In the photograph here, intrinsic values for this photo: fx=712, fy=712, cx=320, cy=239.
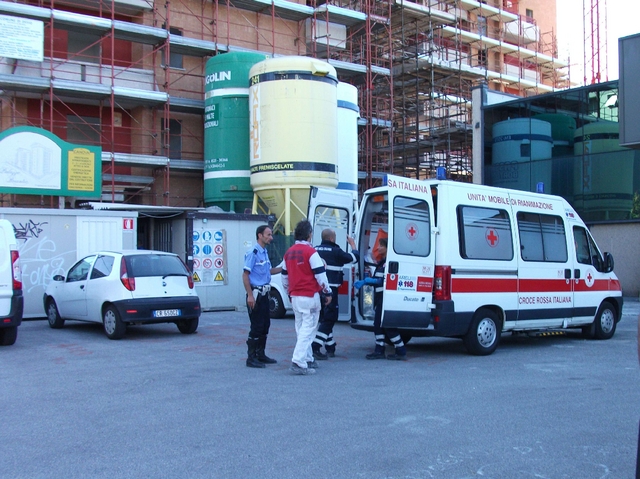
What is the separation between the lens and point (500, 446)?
5.38 meters

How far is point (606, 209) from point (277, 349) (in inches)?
607

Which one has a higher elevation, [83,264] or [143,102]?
[143,102]

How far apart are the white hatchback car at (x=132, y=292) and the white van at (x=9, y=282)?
1610mm

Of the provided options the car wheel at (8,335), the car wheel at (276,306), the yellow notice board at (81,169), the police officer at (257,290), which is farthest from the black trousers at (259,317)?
the yellow notice board at (81,169)

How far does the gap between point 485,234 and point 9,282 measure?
7.09m

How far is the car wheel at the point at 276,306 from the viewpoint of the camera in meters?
15.9

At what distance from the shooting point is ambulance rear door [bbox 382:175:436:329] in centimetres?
923

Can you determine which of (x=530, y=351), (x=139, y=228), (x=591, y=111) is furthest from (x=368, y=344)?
(x=591, y=111)

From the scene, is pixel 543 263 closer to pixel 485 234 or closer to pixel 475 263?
pixel 485 234

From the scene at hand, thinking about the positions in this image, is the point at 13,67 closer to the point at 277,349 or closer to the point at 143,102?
the point at 143,102

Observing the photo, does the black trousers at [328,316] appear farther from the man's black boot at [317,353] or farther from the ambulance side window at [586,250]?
the ambulance side window at [586,250]

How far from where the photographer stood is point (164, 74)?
2700 centimetres

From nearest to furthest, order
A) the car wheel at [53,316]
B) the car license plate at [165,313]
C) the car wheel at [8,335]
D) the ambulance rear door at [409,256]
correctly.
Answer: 1. the ambulance rear door at [409,256]
2. the car wheel at [8,335]
3. the car license plate at [165,313]
4. the car wheel at [53,316]

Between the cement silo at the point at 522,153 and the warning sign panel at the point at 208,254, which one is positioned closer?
the warning sign panel at the point at 208,254
